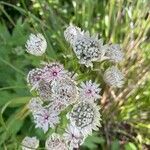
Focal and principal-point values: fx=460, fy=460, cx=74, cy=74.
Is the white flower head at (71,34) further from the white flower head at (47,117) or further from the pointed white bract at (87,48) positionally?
the white flower head at (47,117)

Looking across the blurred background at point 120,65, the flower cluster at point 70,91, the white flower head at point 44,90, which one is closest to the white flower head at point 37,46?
the flower cluster at point 70,91

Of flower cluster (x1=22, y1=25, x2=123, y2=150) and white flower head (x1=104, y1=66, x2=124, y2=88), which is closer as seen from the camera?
→ flower cluster (x1=22, y1=25, x2=123, y2=150)

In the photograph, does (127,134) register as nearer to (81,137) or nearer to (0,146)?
(0,146)

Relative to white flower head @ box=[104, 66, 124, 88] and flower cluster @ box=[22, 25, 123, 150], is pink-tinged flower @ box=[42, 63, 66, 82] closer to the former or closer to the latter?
flower cluster @ box=[22, 25, 123, 150]

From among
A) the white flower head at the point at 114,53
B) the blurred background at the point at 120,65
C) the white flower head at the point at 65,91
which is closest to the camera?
the white flower head at the point at 65,91

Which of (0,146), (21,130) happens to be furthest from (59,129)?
(21,130)

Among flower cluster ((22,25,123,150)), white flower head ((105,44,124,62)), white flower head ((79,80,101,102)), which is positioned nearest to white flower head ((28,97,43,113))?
flower cluster ((22,25,123,150))

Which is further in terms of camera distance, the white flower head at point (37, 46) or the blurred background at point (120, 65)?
the blurred background at point (120, 65)

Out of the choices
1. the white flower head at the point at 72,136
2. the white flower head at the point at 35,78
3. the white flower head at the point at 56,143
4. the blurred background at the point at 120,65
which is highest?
the blurred background at the point at 120,65
